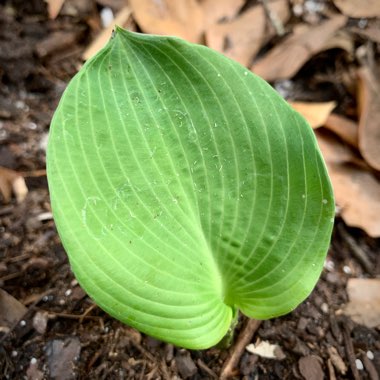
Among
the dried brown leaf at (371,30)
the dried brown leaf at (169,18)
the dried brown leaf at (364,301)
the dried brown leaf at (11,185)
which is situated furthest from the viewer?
the dried brown leaf at (371,30)

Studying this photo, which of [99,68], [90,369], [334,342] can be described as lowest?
[90,369]

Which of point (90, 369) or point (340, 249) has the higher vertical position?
point (340, 249)

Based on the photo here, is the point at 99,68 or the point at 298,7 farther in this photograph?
the point at 298,7

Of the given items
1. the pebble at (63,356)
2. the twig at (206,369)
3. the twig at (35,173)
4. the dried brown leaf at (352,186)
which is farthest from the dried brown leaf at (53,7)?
the twig at (206,369)

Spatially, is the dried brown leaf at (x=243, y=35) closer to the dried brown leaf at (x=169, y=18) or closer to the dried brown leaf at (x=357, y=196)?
the dried brown leaf at (x=169, y=18)

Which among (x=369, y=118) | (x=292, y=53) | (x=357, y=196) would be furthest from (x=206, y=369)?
(x=292, y=53)

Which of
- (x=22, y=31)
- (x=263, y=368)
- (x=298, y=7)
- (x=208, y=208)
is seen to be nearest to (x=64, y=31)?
(x=22, y=31)

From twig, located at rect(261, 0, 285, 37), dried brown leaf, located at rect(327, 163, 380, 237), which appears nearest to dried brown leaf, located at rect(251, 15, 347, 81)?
twig, located at rect(261, 0, 285, 37)

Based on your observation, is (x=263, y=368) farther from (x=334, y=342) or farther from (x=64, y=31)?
(x=64, y=31)
